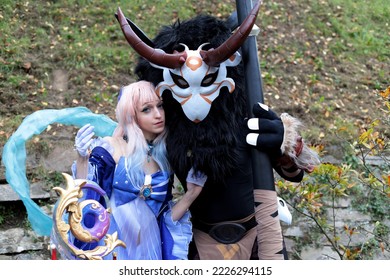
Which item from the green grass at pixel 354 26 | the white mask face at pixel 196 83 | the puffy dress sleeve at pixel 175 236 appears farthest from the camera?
the green grass at pixel 354 26

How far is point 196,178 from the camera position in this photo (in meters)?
2.93

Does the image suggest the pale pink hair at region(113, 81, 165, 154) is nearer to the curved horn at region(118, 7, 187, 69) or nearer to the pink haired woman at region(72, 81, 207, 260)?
the pink haired woman at region(72, 81, 207, 260)

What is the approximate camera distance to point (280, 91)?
6148 millimetres

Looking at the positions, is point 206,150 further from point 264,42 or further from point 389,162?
point 264,42

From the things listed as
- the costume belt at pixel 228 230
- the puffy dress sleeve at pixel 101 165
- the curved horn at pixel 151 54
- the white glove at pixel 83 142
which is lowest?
the costume belt at pixel 228 230

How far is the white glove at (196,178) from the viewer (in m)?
2.93

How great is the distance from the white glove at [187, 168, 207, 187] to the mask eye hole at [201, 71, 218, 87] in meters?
0.43

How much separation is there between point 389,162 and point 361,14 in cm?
372

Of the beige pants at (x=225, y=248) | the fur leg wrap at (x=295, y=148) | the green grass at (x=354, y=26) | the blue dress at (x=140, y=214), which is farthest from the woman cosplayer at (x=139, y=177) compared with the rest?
the green grass at (x=354, y=26)

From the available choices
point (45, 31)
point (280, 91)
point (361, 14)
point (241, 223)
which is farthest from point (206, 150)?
point (361, 14)

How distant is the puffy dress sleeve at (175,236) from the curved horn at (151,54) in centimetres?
78

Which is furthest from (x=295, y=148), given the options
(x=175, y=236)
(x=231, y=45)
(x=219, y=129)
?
(x=175, y=236)

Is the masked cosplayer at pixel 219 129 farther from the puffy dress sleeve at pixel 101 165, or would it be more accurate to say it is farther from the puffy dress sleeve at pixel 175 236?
the puffy dress sleeve at pixel 101 165

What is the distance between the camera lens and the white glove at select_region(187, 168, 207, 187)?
2926 mm
